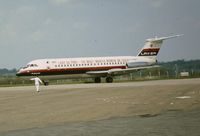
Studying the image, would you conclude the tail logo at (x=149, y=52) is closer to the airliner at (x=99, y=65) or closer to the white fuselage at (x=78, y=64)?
the airliner at (x=99, y=65)

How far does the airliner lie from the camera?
54375 millimetres

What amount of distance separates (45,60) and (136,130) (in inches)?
1745

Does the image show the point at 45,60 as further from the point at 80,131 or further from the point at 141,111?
the point at 80,131

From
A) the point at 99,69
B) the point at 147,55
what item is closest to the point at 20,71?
the point at 99,69

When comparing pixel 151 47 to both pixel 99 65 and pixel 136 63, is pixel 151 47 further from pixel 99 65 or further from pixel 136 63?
pixel 99 65

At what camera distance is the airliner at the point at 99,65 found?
178 feet

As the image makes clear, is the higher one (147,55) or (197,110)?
(147,55)

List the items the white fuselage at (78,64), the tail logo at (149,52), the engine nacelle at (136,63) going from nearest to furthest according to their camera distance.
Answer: the white fuselage at (78,64) → the engine nacelle at (136,63) → the tail logo at (149,52)

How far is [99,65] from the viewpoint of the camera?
58.1 meters

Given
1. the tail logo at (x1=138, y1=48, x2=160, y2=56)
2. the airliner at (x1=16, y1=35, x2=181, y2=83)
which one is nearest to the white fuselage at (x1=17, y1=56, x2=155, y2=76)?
the airliner at (x1=16, y1=35, x2=181, y2=83)

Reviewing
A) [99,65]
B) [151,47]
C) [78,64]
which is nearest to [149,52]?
[151,47]

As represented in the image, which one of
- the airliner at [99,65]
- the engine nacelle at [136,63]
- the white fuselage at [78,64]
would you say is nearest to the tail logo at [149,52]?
the airliner at [99,65]

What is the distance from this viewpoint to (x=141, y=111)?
17203 mm

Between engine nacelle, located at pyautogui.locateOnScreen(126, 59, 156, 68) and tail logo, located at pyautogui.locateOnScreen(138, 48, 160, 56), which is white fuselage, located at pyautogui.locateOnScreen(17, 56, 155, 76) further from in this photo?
tail logo, located at pyautogui.locateOnScreen(138, 48, 160, 56)
